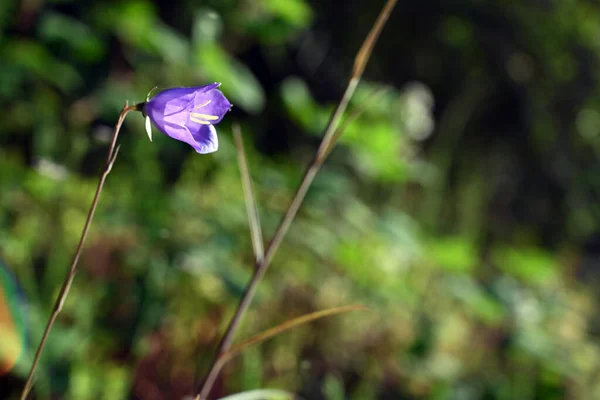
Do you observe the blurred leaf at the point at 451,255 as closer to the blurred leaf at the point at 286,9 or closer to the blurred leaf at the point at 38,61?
the blurred leaf at the point at 286,9

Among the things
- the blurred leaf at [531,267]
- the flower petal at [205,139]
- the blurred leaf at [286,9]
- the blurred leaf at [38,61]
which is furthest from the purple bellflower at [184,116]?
the blurred leaf at [531,267]

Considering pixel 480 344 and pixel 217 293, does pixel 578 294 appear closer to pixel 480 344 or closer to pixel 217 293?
pixel 480 344

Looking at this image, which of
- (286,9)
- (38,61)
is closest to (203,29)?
(286,9)

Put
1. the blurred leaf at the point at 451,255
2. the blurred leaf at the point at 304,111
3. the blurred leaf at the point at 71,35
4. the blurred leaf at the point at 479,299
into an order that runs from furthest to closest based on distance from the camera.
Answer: the blurred leaf at the point at 451,255 < the blurred leaf at the point at 479,299 < the blurred leaf at the point at 304,111 < the blurred leaf at the point at 71,35

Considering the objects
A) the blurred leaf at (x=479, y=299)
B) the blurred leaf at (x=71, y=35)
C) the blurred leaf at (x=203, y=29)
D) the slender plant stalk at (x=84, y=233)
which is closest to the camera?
the slender plant stalk at (x=84, y=233)

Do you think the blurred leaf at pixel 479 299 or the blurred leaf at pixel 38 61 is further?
the blurred leaf at pixel 479 299

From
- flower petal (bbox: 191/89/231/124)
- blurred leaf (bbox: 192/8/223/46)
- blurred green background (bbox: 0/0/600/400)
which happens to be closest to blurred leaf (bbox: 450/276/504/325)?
blurred green background (bbox: 0/0/600/400)

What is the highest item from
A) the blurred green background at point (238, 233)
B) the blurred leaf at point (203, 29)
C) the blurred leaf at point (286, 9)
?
the blurred leaf at point (286, 9)

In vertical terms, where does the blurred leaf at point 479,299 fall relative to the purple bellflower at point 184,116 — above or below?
below

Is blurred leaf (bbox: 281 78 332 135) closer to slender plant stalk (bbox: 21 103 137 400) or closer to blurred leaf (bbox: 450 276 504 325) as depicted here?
blurred leaf (bbox: 450 276 504 325)
